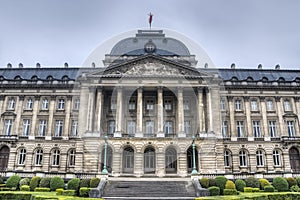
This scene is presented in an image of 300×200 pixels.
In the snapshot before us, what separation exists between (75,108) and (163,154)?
56.1 feet

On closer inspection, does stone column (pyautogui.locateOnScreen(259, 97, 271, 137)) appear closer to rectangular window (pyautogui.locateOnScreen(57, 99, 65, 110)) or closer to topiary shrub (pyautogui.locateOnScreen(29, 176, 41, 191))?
rectangular window (pyautogui.locateOnScreen(57, 99, 65, 110))

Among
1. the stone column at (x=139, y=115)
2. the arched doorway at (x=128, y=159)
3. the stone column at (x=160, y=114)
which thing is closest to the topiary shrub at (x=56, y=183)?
the arched doorway at (x=128, y=159)

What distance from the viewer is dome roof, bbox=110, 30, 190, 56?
4650 centimetres

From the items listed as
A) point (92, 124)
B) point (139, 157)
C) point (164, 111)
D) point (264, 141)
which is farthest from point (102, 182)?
point (264, 141)

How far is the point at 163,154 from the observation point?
37.6 m

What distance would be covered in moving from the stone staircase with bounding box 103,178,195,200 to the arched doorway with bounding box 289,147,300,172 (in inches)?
816

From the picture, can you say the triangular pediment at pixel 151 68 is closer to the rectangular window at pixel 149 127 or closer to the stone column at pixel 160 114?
the stone column at pixel 160 114

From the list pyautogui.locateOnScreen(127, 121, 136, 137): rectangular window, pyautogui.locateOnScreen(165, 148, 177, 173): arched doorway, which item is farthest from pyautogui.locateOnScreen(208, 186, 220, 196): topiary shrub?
pyautogui.locateOnScreen(127, 121, 136, 137): rectangular window

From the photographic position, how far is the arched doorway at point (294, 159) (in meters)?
42.6

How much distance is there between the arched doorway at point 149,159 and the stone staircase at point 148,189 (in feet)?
22.5

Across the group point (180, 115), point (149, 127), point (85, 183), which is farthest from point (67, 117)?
point (180, 115)

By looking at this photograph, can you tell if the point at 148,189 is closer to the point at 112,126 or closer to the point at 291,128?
the point at 112,126

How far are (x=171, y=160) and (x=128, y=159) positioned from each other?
611cm

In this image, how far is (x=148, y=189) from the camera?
2825 centimetres
